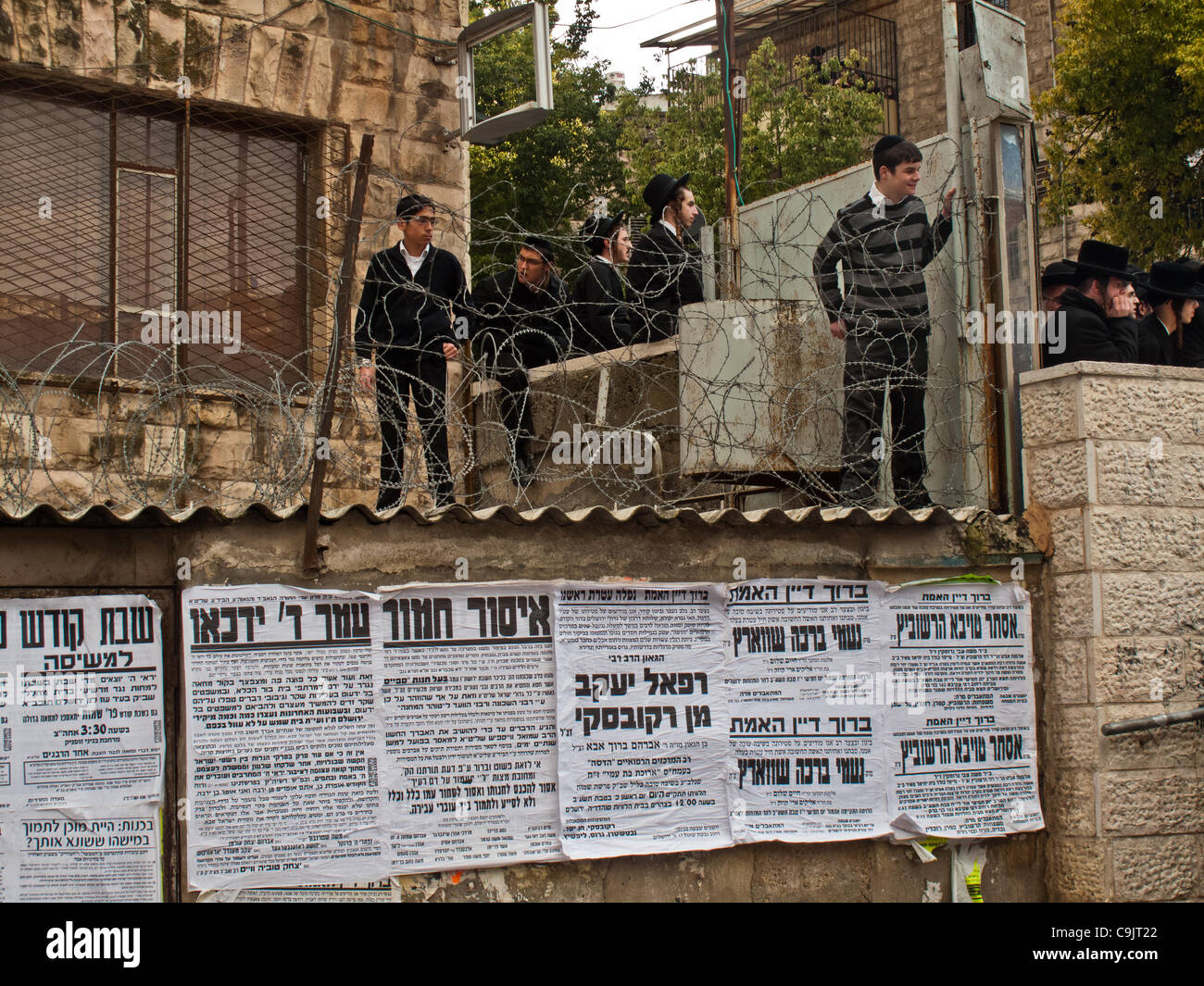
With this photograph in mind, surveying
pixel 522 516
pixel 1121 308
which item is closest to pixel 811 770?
pixel 522 516

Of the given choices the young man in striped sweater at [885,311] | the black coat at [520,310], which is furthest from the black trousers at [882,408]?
the black coat at [520,310]

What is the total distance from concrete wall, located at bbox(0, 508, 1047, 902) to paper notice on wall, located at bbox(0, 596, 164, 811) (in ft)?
0.28

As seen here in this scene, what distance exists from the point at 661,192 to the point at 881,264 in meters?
1.63

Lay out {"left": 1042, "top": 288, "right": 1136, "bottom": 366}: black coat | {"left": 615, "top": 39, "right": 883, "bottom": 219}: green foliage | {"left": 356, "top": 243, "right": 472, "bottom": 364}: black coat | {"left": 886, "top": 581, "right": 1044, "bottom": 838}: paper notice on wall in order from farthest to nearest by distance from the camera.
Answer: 1. {"left": 615, "top": 39, "right": 883, "bottom": 219}: green foliage
2. {"left": 1042, "top": 288, "right": 1136, "bottom": 366}: black coat
3. {"left": 356, "top": 243, "right": 472, "bottom": 364}: black coat
4. {"left": 886, "top": 581, "right": 1044, "bottom": 838}: paper notice on wall

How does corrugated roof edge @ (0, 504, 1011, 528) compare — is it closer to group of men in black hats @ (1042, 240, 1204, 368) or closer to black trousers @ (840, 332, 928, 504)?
black trousers @ (840, 332, 928, 504)

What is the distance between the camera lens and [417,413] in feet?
19.7

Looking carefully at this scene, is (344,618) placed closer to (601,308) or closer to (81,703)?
(81,703)

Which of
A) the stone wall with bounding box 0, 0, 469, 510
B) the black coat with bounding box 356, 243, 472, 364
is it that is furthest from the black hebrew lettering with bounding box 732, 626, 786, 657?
the stone wall with bounding box 0, 0, 469, 510

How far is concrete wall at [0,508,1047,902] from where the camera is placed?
4652 mm

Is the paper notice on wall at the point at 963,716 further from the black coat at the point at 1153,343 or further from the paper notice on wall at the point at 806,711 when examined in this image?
the black coat at the point at 1153,343

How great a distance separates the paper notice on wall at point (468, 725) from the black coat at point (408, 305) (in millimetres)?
1619

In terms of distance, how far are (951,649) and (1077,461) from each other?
98 centimetres
